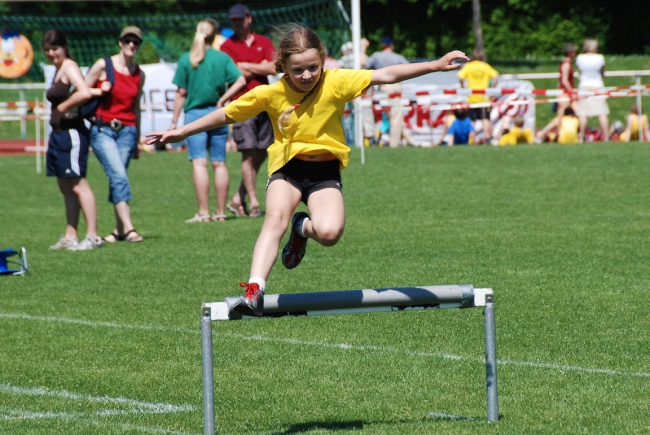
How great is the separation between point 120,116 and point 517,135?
13.1m

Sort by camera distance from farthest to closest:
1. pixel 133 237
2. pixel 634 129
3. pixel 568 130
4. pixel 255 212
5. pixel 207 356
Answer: pixel 634 129 < pixel 568 130 < pixel 255 212 < pixel 133 237 < pixel 207 356

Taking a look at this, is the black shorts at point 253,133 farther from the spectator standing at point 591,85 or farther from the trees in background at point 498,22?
the trees in background at point 498,22

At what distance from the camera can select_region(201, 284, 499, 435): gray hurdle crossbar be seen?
4633mm

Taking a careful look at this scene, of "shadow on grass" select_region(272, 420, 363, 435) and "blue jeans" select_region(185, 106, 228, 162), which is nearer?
"shadow on grass" select_region(272, 420, 363, 435)

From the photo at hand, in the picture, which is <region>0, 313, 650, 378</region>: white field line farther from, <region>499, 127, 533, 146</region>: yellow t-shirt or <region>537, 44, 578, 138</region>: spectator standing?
<region>537, 44, 578, 138</region>: spectator standing

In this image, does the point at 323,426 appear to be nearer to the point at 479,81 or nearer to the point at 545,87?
the point at 479,81

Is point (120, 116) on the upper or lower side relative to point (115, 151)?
upper

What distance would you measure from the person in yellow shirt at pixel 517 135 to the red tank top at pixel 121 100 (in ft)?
40.9

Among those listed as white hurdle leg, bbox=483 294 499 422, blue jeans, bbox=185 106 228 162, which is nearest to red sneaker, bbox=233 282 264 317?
white hurdle leg, bbox=483 294 499 422

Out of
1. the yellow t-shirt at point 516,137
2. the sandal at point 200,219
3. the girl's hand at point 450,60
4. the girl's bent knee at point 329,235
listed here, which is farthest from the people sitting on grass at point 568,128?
the girl's hand at point 450,60

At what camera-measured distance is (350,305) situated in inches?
184

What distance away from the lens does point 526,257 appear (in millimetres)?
9844

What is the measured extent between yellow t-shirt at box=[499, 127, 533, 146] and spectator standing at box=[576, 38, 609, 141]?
116 cm

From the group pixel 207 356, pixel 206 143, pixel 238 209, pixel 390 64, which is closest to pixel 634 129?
pixel 390 64
